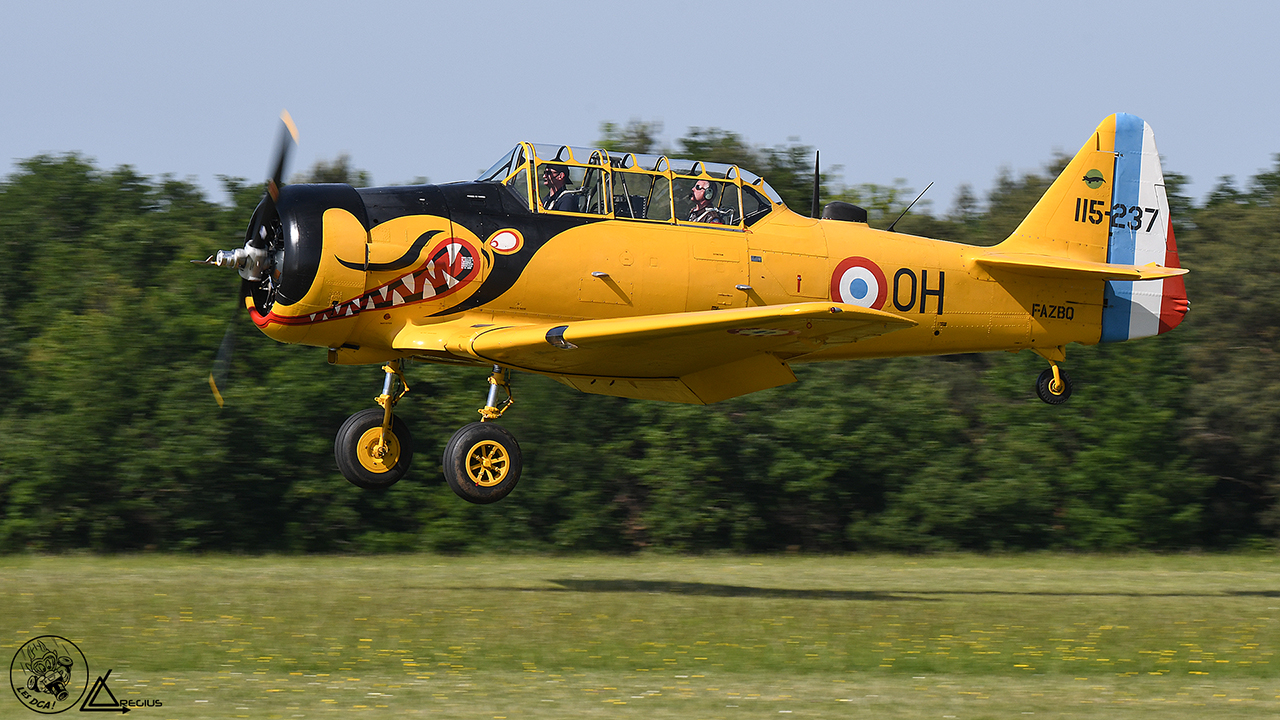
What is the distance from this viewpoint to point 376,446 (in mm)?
12648

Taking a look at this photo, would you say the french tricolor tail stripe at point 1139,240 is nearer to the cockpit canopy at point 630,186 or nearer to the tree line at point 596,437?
the cockpit canopy at point 630,186

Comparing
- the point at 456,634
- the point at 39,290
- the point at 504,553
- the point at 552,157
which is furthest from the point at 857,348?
the point at 39,290

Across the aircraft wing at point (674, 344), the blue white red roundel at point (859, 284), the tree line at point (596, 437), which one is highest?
the blue white red roundel at point (859, 284)

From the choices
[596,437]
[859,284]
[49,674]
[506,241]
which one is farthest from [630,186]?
[596,437]

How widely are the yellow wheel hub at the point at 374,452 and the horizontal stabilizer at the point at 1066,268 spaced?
6230mm

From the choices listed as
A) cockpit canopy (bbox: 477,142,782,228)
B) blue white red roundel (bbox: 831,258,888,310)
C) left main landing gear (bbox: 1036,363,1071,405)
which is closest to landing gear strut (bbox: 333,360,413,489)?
cockpit canopy (bbox: 477,142,782,228)

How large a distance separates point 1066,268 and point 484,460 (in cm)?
633

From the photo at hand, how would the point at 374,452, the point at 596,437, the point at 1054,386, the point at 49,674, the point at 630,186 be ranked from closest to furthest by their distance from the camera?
the point at 49,674 → the point at 630,186 → the point at 374,452 → the point at 1054,386 → the point at 596,437

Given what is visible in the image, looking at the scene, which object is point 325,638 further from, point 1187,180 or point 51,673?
point 1187,180

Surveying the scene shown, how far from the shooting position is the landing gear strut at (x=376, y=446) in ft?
41.3

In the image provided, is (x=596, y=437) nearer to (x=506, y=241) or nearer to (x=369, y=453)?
(x=369, y=453)

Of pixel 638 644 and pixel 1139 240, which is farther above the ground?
pixel 1139 240

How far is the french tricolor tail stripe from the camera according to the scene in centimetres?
1445

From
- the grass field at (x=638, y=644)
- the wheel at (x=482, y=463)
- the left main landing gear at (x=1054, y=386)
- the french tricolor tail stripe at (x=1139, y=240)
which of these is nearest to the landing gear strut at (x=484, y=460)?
the wheel at (x=482, y=463)
